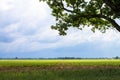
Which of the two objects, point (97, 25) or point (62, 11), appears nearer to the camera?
point (62, 11)

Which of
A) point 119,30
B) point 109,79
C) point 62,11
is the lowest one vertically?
point 109,79

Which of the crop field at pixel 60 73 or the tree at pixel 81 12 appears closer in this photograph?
the crop field at pixel 60 73

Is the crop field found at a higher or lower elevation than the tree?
lower

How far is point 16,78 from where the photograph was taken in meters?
28.9

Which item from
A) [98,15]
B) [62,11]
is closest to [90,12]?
[98,15]

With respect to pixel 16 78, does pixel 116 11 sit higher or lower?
higher

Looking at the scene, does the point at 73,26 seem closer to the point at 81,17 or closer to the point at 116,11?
the point at 81,17

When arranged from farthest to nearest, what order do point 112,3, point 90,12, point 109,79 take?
1. point 90,12
2. point 112,3
3. point 109,79

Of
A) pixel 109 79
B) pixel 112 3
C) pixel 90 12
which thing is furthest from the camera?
pixel 90 12

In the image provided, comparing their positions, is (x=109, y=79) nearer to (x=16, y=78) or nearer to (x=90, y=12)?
(x=16, y=78)

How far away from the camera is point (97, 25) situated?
51.7 meters

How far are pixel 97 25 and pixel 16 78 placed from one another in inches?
978

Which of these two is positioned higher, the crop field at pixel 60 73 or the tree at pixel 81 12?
the tree at pixel 81 12

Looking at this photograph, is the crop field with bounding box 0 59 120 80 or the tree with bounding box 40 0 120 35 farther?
the tree with bounding box 40 0 120 35
